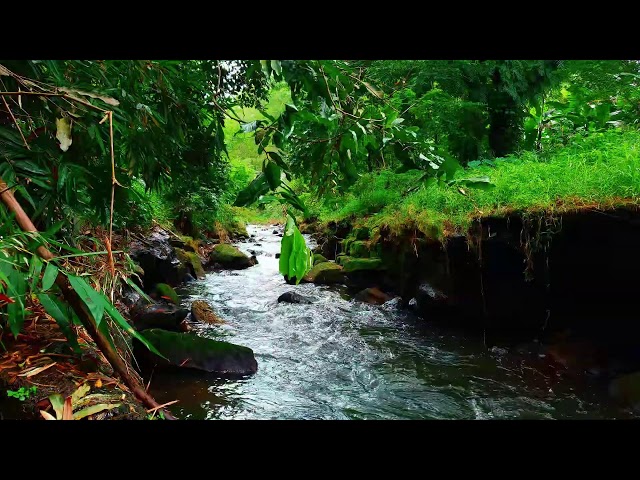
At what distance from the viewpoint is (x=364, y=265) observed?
7852mm

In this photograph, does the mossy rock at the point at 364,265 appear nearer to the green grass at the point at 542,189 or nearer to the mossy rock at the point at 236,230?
the green grass at the point at 542,189

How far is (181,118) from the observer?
2775 mm

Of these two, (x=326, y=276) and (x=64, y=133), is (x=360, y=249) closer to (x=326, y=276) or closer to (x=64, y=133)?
(x=326, y=276)

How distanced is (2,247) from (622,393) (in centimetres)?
465

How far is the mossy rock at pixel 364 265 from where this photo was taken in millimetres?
7742

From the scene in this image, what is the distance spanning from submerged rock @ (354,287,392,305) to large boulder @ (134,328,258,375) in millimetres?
3083

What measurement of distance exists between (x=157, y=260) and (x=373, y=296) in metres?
4.01

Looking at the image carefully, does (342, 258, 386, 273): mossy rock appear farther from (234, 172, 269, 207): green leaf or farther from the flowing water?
(234, 172, 269, 207): green leaf

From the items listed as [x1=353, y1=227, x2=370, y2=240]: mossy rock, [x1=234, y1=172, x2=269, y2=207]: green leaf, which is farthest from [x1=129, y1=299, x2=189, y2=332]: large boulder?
[x1=353, y1=227, x2=370, y2=240]: mossy rock

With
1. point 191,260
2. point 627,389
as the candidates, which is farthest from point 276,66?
point 191,260

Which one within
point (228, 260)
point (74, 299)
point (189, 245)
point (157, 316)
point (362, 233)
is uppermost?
point (74, 299)

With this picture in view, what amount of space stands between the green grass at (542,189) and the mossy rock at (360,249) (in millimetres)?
1193
